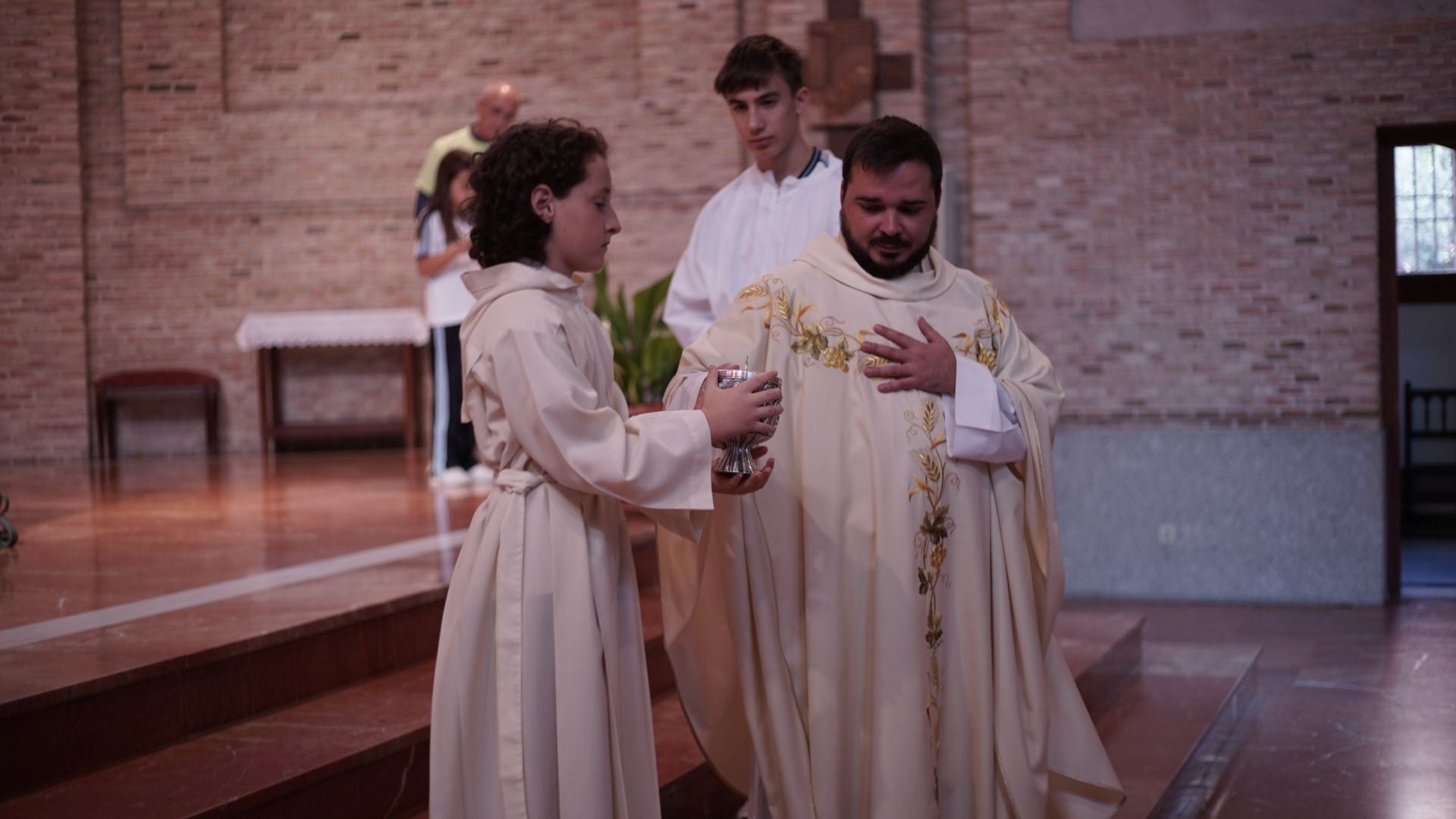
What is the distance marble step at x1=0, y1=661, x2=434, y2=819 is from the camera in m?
3.15

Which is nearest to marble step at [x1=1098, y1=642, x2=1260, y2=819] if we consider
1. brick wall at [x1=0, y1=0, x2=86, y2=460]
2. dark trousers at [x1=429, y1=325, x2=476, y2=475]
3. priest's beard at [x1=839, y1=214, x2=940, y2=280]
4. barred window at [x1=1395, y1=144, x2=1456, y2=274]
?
priest's beard at [x1=839, y1=214, x2=940, y2=280]

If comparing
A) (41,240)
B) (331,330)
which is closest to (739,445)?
(331,330)

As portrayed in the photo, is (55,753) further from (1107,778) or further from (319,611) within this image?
(1107,778)

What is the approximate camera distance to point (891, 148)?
292cm

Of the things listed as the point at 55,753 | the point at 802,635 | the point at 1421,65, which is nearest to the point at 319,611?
the point at 55,753

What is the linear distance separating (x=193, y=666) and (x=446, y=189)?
460 cm

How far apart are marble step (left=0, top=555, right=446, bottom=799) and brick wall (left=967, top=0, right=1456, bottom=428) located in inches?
202

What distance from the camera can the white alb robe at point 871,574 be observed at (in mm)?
2969

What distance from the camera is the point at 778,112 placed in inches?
157

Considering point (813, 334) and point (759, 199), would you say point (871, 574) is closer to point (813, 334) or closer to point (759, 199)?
point (813, 334)

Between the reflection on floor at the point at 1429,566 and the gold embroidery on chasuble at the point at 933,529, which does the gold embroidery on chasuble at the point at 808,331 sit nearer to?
the gold embroidery on chasuble at the point at 933,529

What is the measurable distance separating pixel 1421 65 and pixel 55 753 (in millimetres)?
7813

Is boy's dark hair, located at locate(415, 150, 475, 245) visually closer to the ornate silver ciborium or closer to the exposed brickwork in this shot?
the exposed brickwork

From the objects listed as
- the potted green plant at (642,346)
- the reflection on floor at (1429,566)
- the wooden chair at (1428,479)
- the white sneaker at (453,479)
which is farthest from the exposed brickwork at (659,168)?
the white sneaker at (453,479)
